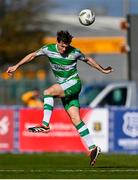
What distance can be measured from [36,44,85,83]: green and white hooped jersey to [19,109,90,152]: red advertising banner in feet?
30.5

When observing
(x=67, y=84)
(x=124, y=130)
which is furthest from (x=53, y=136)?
(x=67, y=84)

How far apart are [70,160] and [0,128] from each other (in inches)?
185

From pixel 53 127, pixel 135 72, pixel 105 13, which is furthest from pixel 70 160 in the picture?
pixel 105 13

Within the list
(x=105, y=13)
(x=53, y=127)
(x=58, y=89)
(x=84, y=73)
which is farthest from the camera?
(x=105, y=13)

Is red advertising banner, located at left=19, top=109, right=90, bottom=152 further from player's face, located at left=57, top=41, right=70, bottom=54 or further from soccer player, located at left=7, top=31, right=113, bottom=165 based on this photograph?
player's face, located at left=57, top=41, right=70, bottom=54

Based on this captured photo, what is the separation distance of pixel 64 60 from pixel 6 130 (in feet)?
33.2

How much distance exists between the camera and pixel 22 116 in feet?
86.9

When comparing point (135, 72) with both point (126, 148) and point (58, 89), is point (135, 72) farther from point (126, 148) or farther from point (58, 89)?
point (58, 89)

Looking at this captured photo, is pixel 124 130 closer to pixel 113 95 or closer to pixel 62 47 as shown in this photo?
pixel 113 95

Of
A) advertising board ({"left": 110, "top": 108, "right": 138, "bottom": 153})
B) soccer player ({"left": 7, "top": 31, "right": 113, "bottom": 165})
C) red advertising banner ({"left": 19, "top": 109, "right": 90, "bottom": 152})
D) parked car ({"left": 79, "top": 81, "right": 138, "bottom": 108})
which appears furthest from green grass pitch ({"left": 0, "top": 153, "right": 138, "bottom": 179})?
parked car ({"left": 79, "top": 81, "right": 138, "bottom": 108})

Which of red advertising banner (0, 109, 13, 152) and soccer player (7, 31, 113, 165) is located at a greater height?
soccer player (7, 31, 113, 165)

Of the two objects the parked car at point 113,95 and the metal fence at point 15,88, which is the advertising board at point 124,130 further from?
the metal fence at point 15,88

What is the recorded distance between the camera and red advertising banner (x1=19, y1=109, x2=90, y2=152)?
2614cm

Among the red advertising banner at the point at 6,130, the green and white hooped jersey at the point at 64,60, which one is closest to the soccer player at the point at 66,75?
the green and white hooped jersey at the point at 64,60
